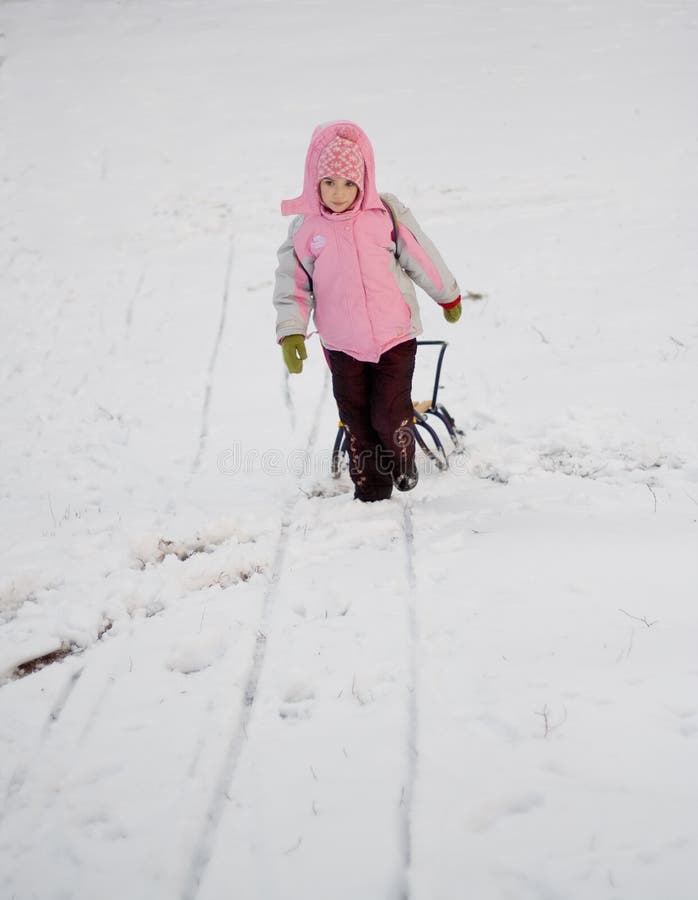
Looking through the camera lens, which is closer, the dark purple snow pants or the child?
the child

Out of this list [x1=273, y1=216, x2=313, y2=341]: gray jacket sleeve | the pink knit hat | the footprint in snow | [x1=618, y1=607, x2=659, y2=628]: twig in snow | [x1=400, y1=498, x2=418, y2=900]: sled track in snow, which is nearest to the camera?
[x1=400, y1=498, x2=418, y2=900]: sled track in snow

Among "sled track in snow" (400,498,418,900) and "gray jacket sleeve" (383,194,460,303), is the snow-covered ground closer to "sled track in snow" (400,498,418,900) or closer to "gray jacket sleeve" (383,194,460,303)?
"sled track in snow" (400,498,418,900)

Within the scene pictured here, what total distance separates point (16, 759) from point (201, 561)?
1.48 metres

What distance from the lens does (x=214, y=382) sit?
23.0 feet

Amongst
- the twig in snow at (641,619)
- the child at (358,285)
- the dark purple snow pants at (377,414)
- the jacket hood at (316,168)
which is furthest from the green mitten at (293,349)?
the twig in snow at (641,619)

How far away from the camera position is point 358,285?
3830 millimetres

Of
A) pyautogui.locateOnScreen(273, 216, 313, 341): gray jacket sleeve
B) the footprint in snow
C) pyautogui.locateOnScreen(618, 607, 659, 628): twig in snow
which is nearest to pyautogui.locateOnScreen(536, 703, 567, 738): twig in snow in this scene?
pyautogui.locateOnScreen(618, 607, 659, 628): twig in snow

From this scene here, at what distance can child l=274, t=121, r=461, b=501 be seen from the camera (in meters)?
3.62

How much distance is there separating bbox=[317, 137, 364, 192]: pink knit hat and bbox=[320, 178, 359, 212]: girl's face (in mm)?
38

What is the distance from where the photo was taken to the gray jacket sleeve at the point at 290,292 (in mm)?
3924

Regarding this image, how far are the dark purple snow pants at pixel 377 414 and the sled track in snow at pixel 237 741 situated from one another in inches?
26.0

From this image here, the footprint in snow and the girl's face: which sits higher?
the girl's face

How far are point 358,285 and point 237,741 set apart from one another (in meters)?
2.41

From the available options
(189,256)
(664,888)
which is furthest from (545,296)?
(664,888)
